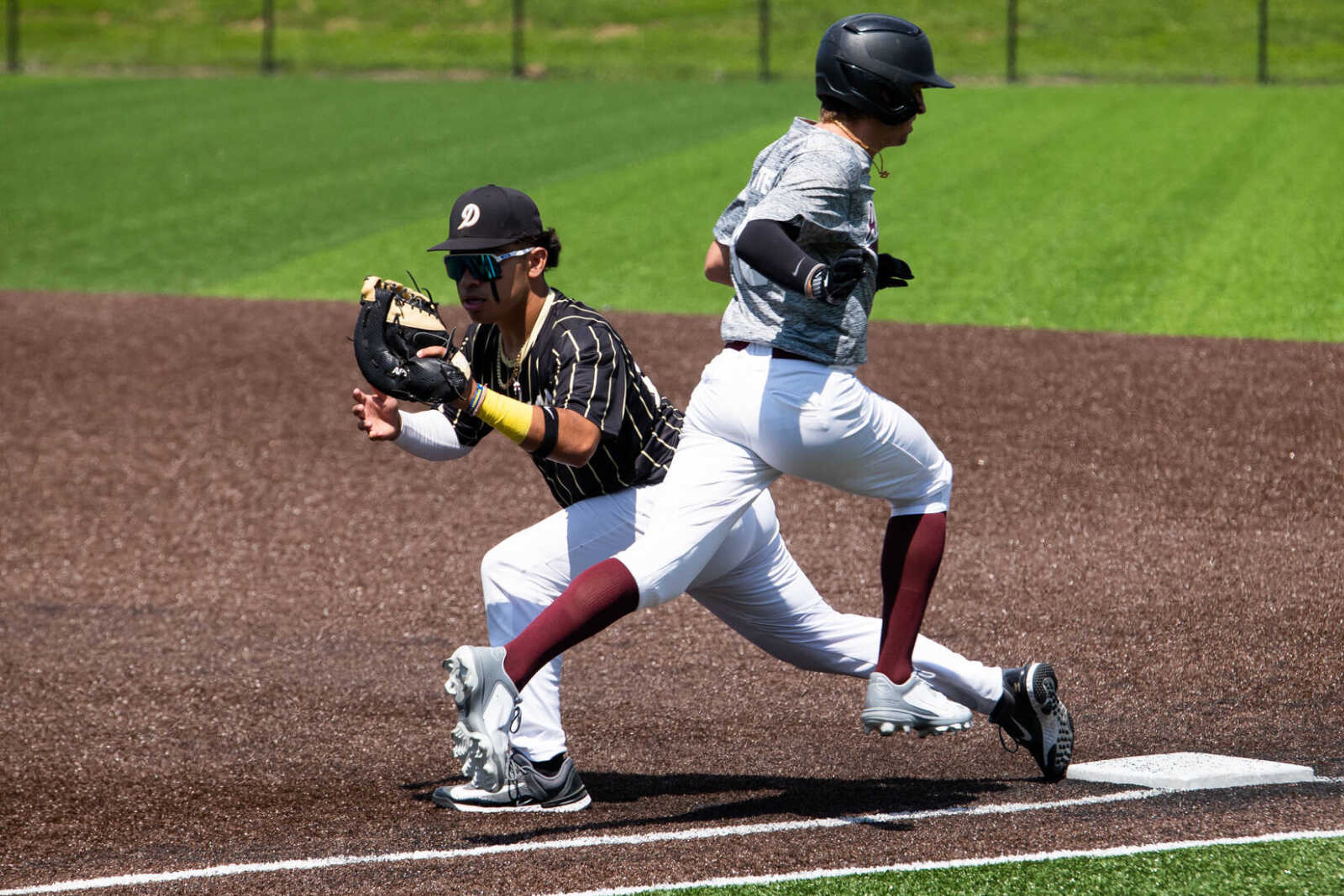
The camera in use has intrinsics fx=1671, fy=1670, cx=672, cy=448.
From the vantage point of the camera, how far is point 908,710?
4469 mm

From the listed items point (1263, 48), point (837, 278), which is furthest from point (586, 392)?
point (1263, 48)

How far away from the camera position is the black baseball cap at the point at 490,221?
4703 mm

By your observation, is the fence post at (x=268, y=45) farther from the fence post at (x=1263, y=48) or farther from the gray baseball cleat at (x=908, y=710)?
the gray baseball cleat at (x=908, y=710)

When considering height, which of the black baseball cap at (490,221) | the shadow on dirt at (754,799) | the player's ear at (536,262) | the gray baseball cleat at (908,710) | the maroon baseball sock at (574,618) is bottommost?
the shadow on dirt at (754,799)

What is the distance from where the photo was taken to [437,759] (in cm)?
552

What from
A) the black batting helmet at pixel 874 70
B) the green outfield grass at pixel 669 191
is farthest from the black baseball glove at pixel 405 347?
the green outfield grass at pixel 669 191

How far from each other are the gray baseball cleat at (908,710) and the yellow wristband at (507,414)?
115cm

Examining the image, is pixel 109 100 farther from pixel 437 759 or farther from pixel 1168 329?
pixel 437 759

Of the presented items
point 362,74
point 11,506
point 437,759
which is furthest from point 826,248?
point 362,74

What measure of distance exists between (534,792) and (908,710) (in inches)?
44.4

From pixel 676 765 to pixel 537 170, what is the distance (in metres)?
15.7

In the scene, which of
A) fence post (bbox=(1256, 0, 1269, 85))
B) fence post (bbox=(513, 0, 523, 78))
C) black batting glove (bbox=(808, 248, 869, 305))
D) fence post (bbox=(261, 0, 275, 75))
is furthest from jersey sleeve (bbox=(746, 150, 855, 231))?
fence post (bbox=(261, 0, 275, 75))

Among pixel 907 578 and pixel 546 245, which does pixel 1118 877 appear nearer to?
pixel 907 578

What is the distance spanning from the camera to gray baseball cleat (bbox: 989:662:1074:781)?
4906 mm
